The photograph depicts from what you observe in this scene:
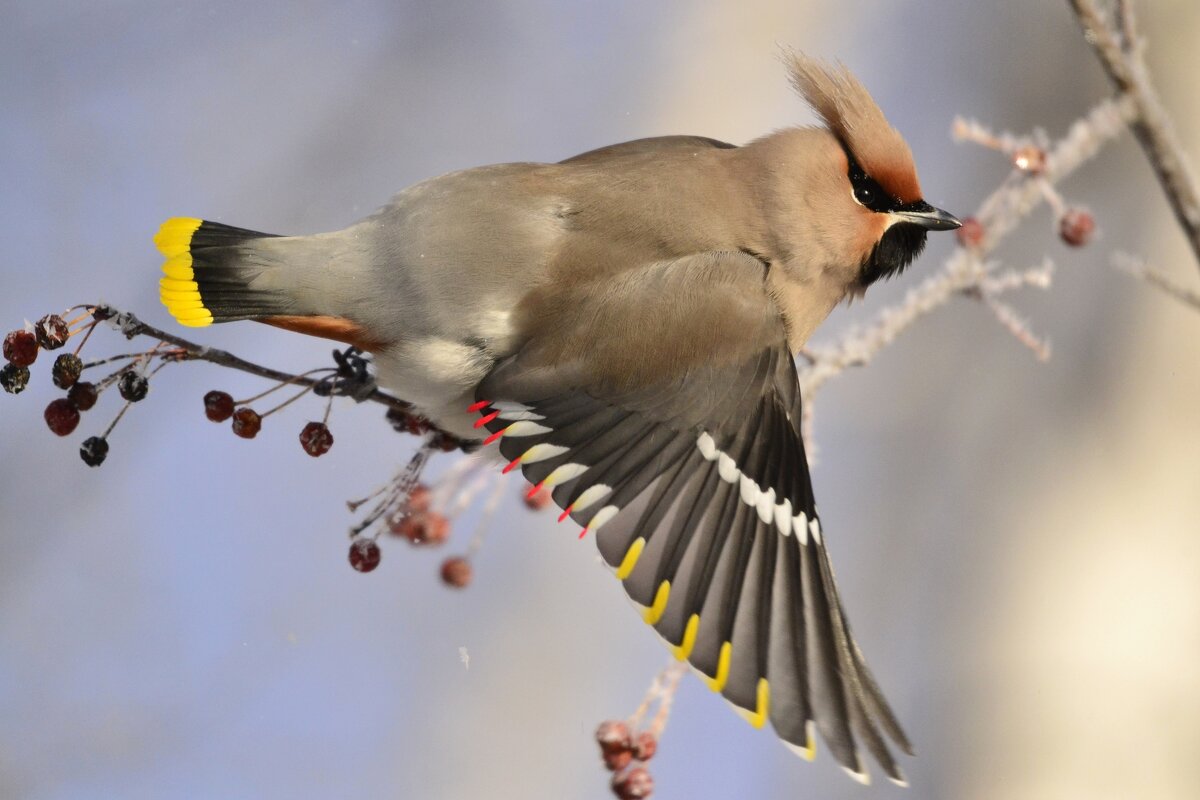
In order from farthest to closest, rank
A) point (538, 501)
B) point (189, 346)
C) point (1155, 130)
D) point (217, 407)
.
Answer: point (538, 501) → point (217, 407) → point (1155, 130) → point (189, 346)

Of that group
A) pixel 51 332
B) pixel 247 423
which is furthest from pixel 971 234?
pixel 51 332

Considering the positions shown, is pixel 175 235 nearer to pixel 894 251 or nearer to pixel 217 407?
pixel 217 407

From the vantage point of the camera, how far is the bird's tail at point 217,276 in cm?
238

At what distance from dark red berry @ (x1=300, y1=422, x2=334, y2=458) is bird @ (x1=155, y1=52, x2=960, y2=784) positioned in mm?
152

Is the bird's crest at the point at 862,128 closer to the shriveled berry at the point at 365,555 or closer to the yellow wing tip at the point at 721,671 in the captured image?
the yellow wing tip at the point at 721,671

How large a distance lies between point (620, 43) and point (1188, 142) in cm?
180

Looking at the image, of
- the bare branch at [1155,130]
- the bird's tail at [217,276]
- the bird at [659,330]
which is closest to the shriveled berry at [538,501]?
the bird at [659,330]

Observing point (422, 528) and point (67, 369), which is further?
point (422, 528)

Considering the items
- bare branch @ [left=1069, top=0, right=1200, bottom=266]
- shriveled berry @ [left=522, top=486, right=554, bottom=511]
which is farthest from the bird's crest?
shriveled berry @ [left=522, top=486, right=554, bottom=511]

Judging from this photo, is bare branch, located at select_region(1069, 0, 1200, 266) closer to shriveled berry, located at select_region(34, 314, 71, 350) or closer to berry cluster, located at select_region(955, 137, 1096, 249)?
berry cluster, located at select_region(955, 137, 1096, 249)

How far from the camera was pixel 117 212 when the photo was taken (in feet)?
12.8

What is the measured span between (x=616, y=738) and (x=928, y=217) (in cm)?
114

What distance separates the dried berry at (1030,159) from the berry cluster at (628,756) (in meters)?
1.27

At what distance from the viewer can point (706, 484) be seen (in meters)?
2.32
